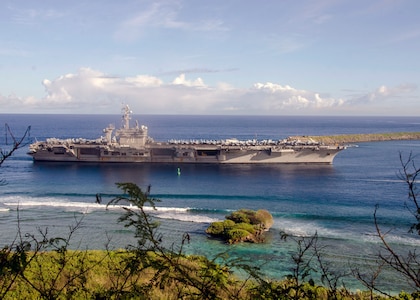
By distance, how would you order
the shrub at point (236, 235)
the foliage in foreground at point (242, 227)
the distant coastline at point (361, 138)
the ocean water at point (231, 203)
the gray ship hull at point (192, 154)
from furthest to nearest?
the distant coastline at point (361, 138)
the gray ship hull at point (192, 154)
the foliage in foreground at point (242, 227)
the shrub at point (236, 235)
the ocean water at point (231, 203)

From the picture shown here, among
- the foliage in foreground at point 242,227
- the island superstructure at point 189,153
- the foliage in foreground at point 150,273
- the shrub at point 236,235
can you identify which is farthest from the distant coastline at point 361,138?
the foliage in foreground at point 150,273

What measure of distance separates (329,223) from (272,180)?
1552 centimetres

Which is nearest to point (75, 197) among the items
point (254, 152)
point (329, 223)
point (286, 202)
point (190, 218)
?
point (190, 218)

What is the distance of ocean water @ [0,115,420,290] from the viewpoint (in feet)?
71.7

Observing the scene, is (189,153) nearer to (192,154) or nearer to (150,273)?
(192,154)

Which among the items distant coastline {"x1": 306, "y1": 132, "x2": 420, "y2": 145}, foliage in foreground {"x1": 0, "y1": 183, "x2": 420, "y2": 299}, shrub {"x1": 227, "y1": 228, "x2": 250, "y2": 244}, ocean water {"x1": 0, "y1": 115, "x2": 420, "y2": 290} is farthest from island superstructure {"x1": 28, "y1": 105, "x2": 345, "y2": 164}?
foliage in foreground {"x1": 0, "y1": 183, "x2": 420, "y2": 299}

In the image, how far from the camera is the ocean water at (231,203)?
21859 mm

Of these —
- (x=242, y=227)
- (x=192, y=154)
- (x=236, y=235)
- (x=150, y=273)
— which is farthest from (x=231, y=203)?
(x=150, y=273)

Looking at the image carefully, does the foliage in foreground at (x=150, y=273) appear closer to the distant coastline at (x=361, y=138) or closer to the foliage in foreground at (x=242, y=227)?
the foliage in foreground at (x=242, y=227)

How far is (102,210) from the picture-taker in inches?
1192

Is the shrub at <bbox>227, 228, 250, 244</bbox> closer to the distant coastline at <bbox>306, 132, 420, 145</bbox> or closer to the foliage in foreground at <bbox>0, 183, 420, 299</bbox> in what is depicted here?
the foliage in foreground at <bbox>0, 183, 420, 299</bbox>

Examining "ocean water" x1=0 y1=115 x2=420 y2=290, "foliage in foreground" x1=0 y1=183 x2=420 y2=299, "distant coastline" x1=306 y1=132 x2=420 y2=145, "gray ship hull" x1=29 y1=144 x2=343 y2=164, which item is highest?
"foliage in foreground" x1=0 y1=183 x2=420 y2=299

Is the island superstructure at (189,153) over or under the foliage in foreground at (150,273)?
under

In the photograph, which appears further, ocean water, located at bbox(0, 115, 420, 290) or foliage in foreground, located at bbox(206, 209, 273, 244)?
foliage in foreground, located at bbox(206, 209, 273, 244)
